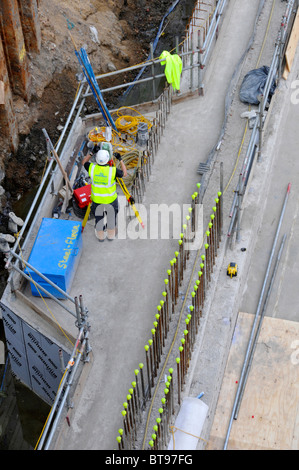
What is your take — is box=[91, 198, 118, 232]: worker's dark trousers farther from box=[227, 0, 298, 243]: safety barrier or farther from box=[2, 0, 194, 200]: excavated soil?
box=[2, 0, 194, 200]: excavated soil

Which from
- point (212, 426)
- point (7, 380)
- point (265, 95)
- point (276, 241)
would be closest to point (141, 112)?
point (265, 95)

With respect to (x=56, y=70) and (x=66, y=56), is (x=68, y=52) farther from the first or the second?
(x=56, y=70)

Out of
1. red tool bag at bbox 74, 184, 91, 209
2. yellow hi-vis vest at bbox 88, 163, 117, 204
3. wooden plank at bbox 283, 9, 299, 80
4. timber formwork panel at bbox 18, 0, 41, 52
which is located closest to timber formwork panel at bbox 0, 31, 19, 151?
timber formwork panel at bbox 18, 0, 41, 52

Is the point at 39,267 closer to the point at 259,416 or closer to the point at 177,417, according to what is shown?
the point at 177,417

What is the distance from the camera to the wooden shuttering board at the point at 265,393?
42.1 feet

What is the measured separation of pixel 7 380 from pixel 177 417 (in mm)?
5124

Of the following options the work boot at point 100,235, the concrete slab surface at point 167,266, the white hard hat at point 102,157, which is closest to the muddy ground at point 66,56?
the work boot at point 100,235

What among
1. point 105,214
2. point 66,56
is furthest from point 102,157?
point 66,56

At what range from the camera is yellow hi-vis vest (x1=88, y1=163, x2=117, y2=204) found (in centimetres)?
Answer: 1422

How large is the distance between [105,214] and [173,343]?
2760 mm

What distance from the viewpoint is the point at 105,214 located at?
14.7 metres

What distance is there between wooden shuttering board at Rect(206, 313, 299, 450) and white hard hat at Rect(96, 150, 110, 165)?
3558 millimetres

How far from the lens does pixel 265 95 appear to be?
52.3 feet

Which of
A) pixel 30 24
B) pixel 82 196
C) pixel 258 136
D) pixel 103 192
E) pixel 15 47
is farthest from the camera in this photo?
pixel 30 24
